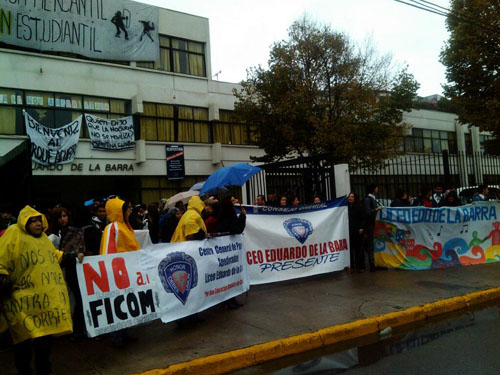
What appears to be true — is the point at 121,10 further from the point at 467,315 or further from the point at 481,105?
the point at 467,315

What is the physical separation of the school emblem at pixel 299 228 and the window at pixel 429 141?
89.4 ft

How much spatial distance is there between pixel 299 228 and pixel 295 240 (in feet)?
0.84

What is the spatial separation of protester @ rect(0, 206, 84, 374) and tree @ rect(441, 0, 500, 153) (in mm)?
14420

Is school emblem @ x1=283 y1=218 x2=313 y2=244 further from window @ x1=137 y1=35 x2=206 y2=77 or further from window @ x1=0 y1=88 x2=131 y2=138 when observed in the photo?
window @ x1=137 y1=35 x2=206 y2=77

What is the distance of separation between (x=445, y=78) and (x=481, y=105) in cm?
242

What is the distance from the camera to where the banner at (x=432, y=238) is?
9.97 m

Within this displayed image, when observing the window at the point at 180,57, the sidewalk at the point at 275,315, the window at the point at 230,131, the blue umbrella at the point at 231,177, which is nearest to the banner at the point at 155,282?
the sidewalk at the point at 275,315

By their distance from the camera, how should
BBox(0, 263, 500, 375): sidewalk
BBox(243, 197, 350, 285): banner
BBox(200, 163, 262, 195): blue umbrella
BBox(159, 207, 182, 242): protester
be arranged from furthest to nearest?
BBox(200, 163, 262, 195): blue umbrella → BBox(243, 197, 350, 285): banner → BBox(159, 207, 182, 242): protester → BBox(0, 263, 500, 375): sidewalk

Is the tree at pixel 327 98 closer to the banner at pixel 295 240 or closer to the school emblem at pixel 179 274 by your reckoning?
the banner at pixel 295 240

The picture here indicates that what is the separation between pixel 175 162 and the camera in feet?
75.7

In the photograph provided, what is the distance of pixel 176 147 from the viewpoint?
913 inches

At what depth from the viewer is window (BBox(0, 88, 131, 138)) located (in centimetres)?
1880

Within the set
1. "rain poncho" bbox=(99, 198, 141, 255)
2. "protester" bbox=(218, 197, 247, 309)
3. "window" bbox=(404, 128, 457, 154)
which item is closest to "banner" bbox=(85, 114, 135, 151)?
"protester" bbox=(218, 197, 247, 309)

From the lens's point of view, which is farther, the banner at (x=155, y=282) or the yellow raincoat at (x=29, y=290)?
the banner at (x=155, y=282)
